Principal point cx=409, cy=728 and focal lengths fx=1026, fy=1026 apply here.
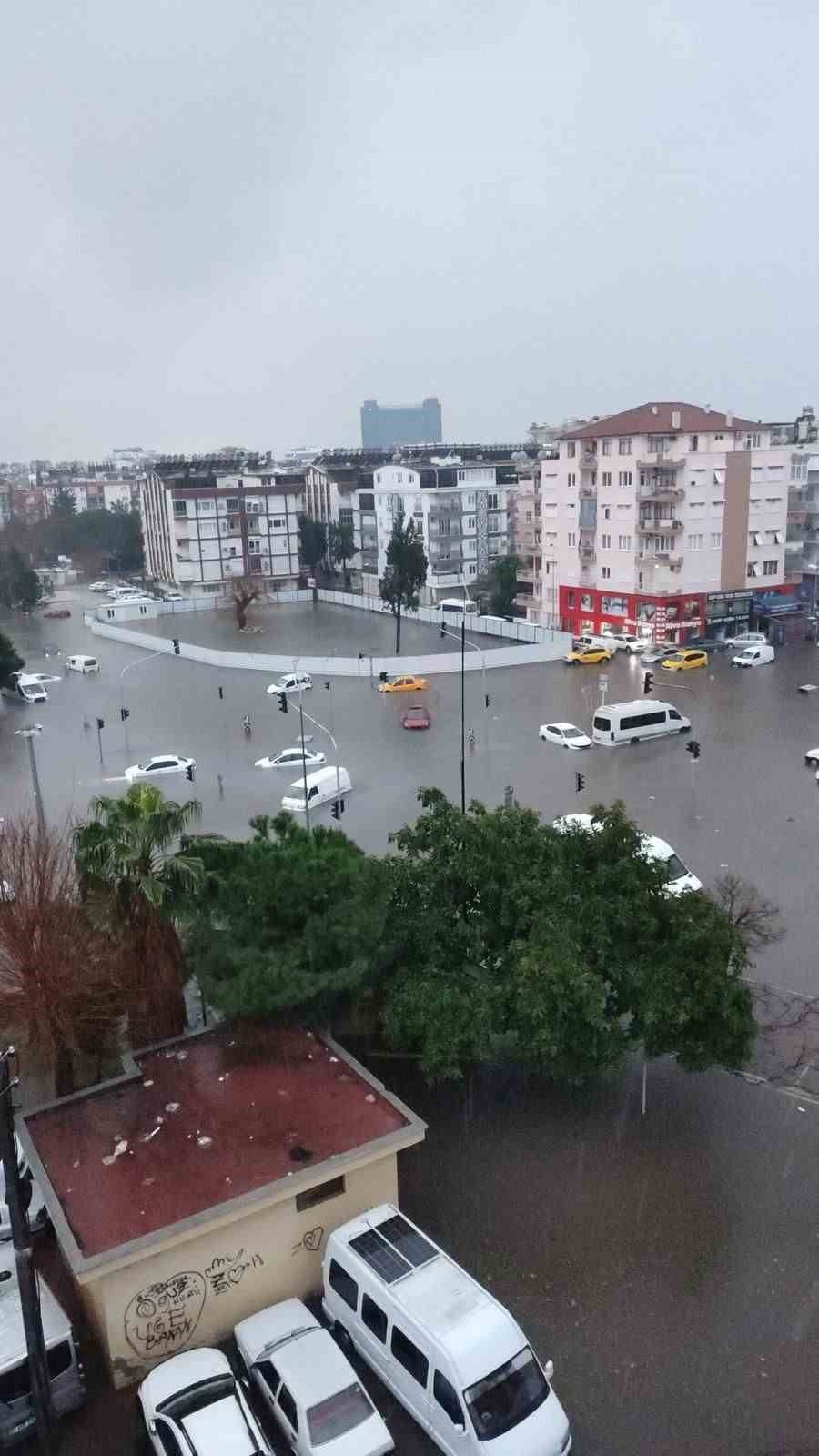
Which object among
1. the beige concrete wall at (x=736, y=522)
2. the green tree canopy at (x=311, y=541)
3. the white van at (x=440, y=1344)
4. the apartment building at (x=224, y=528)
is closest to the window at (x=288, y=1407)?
the white van at (x=440, y=1344)

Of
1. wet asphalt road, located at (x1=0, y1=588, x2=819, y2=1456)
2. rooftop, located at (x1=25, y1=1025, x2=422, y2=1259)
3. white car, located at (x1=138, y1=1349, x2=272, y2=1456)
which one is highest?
rooftop, located at (x1=25, y1=1025, x2=422, y2=1259)

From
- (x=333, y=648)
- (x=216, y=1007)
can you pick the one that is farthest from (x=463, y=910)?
(x=333, y=648)

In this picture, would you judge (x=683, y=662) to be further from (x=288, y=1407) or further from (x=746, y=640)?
(x=288, y=1407)

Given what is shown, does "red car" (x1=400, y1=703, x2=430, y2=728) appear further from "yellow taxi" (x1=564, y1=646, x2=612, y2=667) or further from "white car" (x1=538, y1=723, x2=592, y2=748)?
"yellow taxi" (x1=564, y1=646, x2=612, y2=667)

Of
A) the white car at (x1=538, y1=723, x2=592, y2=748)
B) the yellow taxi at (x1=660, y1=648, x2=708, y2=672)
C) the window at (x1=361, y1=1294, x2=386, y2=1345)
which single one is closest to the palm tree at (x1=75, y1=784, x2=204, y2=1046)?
the window at (x1=361, y1=1294, x2=386, y2=1345)

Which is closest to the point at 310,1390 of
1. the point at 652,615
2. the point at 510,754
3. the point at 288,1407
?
the point at 288,1407

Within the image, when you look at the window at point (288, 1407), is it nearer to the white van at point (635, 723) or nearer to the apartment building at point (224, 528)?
the white van at point (635, 723)

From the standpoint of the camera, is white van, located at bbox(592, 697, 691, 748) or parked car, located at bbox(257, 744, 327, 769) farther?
white van, located at bbox(592, 697, 691, 748)
